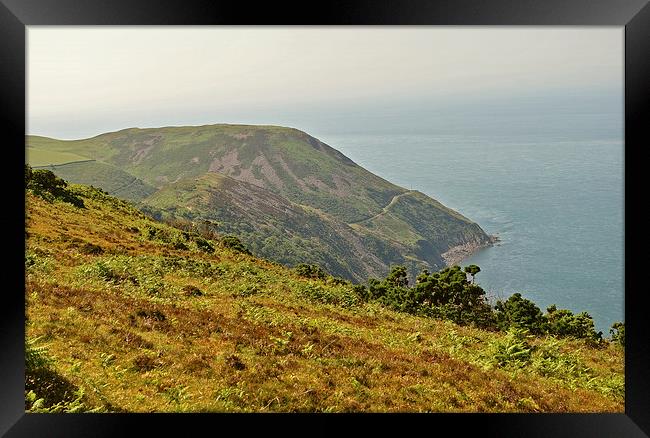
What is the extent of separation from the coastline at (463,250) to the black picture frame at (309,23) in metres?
32.1

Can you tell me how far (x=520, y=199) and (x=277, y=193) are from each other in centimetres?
3377

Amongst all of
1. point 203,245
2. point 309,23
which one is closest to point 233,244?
point 203,245

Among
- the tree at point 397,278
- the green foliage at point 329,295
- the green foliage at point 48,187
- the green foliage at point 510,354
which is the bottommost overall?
the green foliage at point 510,354

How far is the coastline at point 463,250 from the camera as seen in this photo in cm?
3959

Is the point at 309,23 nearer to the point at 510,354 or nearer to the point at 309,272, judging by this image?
the point at 510,354

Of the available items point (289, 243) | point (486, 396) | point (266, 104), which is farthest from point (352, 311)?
point (266, 104)

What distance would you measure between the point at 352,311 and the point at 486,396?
562 cm

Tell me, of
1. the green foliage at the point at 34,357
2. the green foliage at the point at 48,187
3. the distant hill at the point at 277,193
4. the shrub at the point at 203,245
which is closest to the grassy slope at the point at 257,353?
the green foliage at the point at 34,357

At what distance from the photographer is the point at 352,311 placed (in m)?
12.8

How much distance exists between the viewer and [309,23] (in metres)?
5.86

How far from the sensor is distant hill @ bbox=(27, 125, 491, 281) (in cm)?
4806

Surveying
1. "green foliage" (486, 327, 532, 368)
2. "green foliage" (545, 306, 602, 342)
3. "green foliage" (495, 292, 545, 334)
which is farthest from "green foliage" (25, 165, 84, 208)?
"green foliage" (545, 306, 602, 342)

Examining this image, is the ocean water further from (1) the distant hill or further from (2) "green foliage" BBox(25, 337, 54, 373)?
(2) "green foliage" BBox(25, 337, 54, 373)

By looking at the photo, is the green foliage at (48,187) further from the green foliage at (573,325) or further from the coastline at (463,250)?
the coastline at (463,250)
